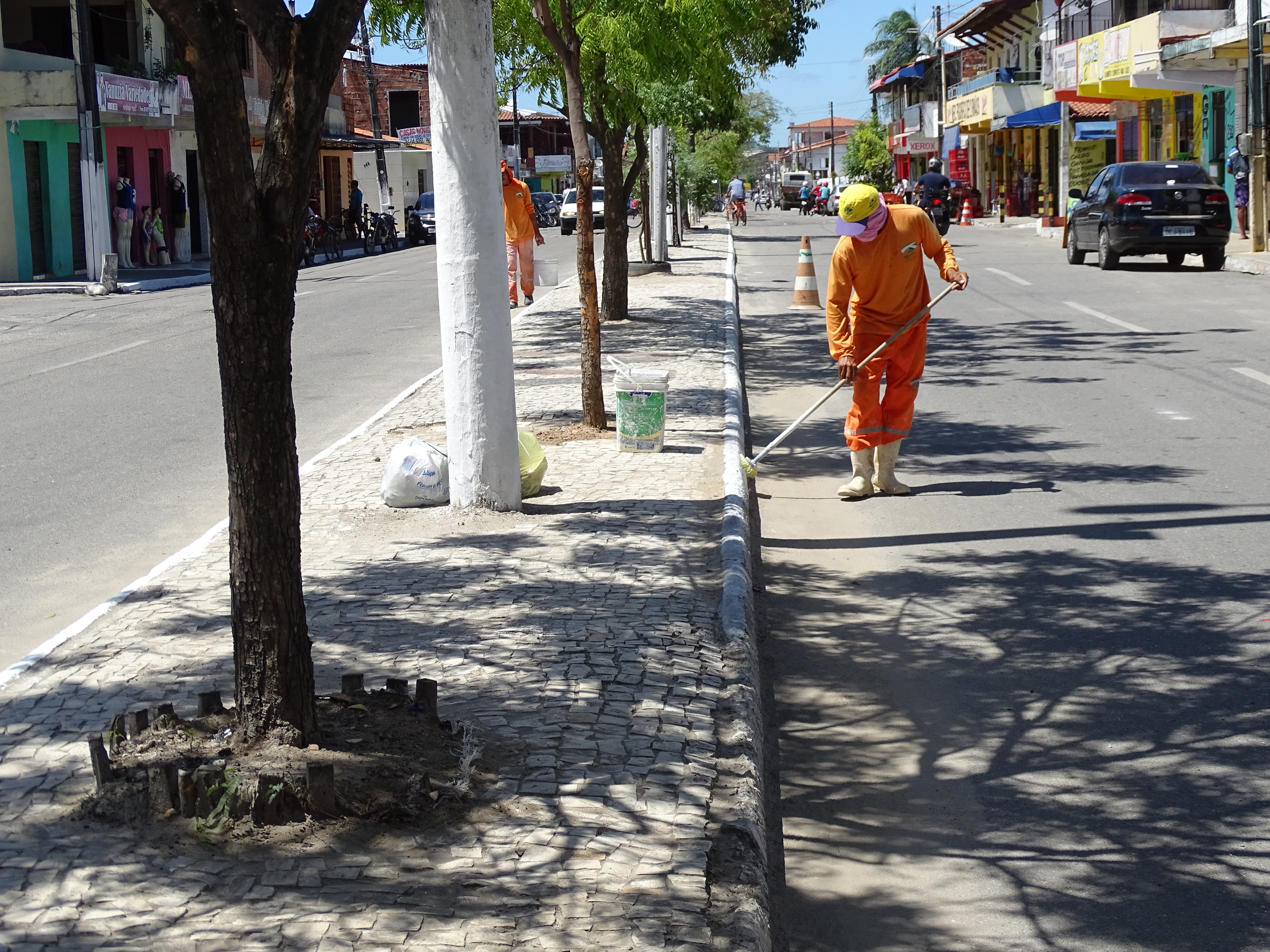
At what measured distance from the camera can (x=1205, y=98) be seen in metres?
35.2

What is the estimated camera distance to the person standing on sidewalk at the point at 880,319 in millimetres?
8211

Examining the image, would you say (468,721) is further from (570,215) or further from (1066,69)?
(570,215)

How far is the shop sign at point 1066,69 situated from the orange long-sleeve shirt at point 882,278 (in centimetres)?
3296

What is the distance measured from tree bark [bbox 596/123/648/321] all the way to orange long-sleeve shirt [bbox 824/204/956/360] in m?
7.99

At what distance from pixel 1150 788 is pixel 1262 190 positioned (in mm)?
23453

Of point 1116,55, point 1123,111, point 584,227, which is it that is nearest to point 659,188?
point 1116,55

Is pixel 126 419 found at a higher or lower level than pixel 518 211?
lower

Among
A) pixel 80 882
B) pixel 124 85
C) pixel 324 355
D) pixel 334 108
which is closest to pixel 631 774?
pixel 80 882

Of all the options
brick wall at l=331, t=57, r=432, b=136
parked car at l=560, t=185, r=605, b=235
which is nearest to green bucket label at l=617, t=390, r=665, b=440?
parked car at l=560, t=185, r=605, b=235

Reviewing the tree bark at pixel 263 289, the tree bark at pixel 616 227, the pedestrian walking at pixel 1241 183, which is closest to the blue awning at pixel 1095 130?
the pedestrian walking at pixel 1241 183

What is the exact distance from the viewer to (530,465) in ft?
25.7

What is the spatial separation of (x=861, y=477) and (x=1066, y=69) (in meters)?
35.0

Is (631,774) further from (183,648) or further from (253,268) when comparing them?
(183,648)

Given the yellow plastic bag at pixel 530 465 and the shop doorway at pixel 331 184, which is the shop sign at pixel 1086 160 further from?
the yellow plastic bag at pixel 530 465
